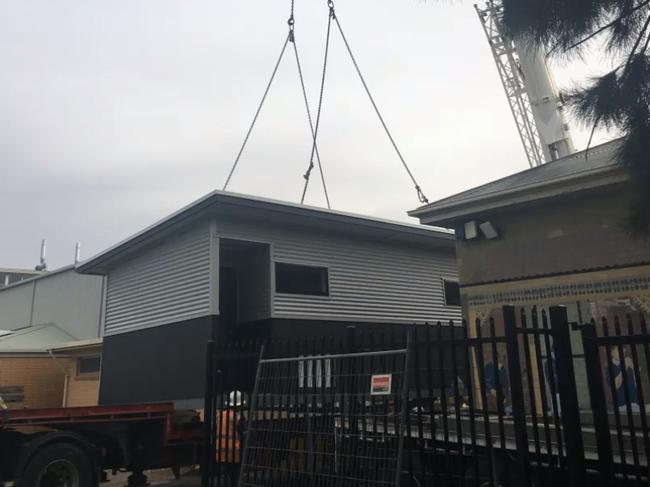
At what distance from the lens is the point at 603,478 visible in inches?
179

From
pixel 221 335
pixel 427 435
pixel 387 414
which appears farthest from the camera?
pixel 221 335

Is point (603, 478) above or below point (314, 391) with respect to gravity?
below

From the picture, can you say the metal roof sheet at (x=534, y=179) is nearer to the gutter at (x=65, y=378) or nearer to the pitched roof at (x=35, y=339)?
the gutter at (x=65, y=378)

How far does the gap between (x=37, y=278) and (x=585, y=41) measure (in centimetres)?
2650

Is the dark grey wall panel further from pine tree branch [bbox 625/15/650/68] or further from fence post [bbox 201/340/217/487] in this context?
pine tree branch [bbox 625/15/650/68]

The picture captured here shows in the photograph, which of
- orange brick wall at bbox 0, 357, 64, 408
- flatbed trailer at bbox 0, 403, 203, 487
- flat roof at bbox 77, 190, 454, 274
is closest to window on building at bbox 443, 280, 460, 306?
flat roof at bbox 77, 190, 454, 274

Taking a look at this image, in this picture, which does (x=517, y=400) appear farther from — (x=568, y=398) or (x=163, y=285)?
(x=163, y=285)

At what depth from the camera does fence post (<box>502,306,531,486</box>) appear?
172 inches

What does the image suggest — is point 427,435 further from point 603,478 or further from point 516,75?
point 516,75

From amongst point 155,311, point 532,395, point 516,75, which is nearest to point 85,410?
point 155,311

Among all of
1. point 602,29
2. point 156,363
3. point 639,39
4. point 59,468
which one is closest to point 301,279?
point 156,363

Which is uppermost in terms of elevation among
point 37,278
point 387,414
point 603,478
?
point 37,278

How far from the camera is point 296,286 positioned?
12.8 metres

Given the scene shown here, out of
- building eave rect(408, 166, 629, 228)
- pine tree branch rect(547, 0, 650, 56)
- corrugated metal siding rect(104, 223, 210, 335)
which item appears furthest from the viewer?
corrugated metal siding rect(104, 223, 210, 335)
